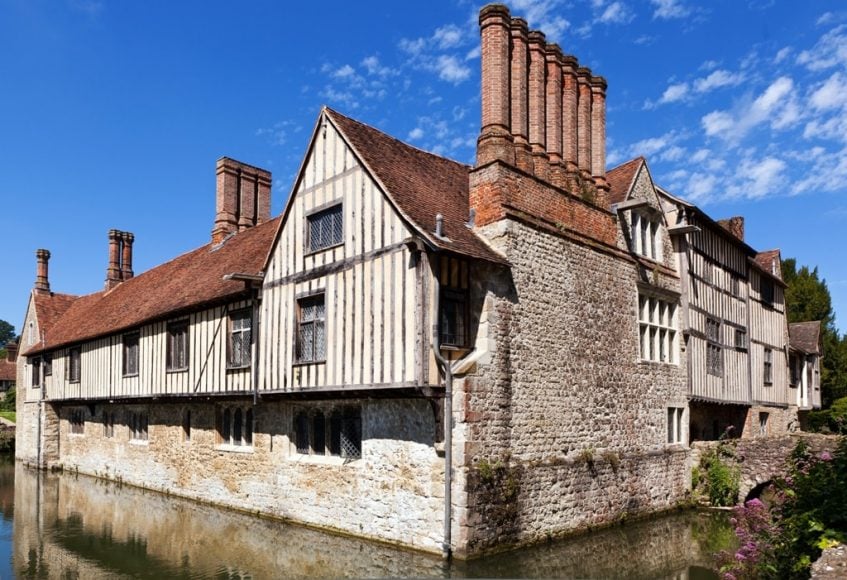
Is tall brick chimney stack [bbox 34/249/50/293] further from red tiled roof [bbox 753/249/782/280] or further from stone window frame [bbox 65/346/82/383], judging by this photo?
red tiled roof [bbox 753/249/782/280]

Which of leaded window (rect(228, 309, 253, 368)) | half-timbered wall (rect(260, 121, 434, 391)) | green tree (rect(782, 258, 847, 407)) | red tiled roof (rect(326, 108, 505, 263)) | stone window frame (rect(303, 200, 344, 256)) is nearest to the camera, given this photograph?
half-timbered wall (rect(260, 121, 434, 391))

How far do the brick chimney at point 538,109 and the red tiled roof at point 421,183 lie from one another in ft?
3.57

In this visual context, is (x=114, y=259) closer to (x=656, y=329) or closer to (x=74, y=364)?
(x=74, y=364)

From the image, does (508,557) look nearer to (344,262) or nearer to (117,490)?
(344,262)

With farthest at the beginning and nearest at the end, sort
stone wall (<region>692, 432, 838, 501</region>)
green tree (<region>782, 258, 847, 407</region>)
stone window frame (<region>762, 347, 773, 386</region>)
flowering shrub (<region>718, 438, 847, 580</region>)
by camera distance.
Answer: green tree (<region>782, 258, 847, 407</region>) → stone window frame (<region>762, 347, 773, 386</region>) → stone wall (<region>692, 432, 838, 501</region>) → flowering shrub (<region>718, 438, 847, 580</region>)

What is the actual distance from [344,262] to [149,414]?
9856 mm

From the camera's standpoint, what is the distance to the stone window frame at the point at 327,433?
1259 cm

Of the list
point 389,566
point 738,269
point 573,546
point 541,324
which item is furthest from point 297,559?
point 738,269

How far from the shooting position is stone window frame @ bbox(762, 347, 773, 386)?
21.2m

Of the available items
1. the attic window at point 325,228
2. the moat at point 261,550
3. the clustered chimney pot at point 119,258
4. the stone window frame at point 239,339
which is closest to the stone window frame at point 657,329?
the moat at point 261,550

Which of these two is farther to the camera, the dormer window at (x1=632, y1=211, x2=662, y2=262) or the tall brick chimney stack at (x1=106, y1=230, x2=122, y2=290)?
the tall brick chimney stack at (x1=106, y1=230, x2=122, y2=290)

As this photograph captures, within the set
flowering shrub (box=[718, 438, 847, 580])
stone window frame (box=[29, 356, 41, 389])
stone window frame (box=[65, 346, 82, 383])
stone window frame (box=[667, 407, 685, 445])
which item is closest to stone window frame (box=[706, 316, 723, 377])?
stone window frame (box=[667, 407, 685, 445])

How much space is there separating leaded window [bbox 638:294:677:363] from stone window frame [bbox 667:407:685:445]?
1181 mm

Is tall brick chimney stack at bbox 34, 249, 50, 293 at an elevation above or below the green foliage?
above
